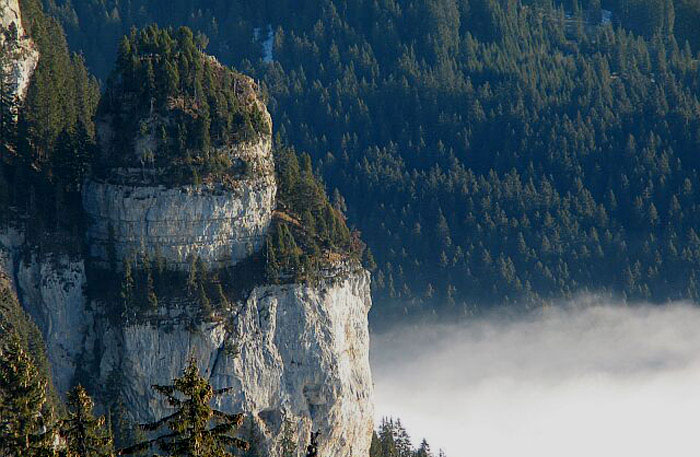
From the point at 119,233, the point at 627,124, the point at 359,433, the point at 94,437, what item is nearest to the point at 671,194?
the point at 627,124

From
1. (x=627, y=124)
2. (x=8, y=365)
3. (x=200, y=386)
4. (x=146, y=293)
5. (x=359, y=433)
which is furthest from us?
(x=627, y=124)

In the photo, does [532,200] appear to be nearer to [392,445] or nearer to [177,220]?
[392,445]

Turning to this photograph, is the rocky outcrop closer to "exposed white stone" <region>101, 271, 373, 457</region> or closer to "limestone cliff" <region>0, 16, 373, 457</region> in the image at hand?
"limestone cliff" <region>0, 16, 373, 457</region>

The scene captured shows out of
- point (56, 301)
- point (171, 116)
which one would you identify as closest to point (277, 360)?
point (56, 301)

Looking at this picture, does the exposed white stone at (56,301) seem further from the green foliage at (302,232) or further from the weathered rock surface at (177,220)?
the green foliage at (302,232)

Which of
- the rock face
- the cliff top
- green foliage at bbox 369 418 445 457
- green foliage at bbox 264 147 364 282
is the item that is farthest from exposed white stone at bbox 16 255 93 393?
green foliage at bbox 369 418 445 457

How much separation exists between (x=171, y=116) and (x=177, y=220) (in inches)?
262

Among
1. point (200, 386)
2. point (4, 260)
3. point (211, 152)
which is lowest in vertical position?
point (200, 386)

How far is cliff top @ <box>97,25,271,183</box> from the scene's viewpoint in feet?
332

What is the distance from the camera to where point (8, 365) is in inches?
2288

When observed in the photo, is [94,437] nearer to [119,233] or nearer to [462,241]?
[119,233]

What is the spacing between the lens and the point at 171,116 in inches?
3986

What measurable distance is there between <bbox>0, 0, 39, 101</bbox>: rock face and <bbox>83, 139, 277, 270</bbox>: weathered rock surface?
998cm

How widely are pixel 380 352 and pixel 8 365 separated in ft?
370
